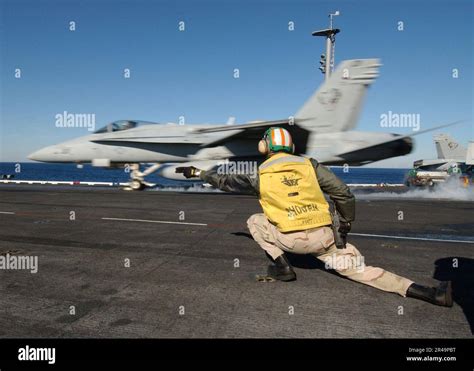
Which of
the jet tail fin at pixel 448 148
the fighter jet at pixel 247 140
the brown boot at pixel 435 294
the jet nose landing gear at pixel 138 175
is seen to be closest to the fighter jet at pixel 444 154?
the jet tail fin at pixel 448 148

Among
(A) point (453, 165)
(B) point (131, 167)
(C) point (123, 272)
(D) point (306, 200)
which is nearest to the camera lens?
(D) point (306, 200)

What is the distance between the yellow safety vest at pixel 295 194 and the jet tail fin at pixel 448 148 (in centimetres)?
4618

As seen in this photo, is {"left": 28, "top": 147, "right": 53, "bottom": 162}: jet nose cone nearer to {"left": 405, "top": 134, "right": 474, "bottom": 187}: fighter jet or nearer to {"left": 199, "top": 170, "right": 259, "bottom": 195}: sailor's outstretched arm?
{"left": 199, "top": 170, "right": 259, "bottom": 195}: sailor's outstretched arm

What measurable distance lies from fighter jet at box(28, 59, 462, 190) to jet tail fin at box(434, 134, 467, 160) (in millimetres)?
31070

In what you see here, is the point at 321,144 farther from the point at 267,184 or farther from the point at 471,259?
the point at 267,184

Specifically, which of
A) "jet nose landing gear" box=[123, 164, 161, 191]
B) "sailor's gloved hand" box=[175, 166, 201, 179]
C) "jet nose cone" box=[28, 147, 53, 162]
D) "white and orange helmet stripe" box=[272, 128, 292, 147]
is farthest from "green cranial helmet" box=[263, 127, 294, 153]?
"jet nose cone" box=[28, 147, 53, 162]

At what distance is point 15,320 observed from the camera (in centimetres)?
343

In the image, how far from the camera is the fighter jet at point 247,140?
17.4m

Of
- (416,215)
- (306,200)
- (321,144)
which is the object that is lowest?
(416,215)

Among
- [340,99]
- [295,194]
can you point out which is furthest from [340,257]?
[340,99]

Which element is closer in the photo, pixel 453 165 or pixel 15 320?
pixel 15 320
